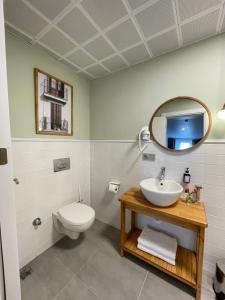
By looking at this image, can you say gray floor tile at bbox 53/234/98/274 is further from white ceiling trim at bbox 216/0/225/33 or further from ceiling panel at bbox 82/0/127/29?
white ceiling trim at bbox 216/0/225/33

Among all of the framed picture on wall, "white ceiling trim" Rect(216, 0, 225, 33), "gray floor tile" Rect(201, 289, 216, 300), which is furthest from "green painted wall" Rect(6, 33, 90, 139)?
"gray floor tile" Rect(201, 289, 216, 300)

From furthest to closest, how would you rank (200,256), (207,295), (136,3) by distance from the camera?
(207,295), (200,256), (136,3)

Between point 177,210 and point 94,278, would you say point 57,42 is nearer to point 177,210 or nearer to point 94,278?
point 177,210

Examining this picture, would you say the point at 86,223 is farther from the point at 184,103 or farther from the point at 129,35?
the point at 129,35

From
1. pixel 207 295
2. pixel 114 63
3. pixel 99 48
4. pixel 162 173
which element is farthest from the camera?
pixel 114 63

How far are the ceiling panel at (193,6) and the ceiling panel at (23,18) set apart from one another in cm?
110

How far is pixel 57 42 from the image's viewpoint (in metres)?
1.35

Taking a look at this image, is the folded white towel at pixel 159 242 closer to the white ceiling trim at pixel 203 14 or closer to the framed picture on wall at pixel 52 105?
the framed picture on wall at pixel 52 105

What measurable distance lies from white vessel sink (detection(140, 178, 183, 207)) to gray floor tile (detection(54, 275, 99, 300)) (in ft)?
3.19

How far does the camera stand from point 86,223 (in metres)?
1.46

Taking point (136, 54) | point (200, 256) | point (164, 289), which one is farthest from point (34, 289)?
point (136, 54)

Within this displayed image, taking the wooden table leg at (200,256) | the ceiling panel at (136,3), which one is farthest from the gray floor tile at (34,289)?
the ceiling panel at (136,3)

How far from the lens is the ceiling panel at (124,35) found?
1157 millimetres

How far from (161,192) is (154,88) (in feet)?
3.87
